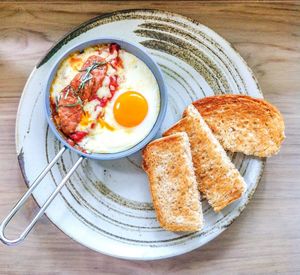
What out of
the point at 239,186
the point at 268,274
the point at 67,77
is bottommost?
the point at 268,274

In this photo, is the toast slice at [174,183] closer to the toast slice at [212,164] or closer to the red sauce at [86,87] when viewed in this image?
the toast slice at [212,164]

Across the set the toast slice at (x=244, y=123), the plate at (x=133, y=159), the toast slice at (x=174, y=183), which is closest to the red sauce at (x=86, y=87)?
the plate at (x=133, y=159)

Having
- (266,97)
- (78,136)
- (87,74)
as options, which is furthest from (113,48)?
(266,97)

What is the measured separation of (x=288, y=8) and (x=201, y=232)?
3.61ft

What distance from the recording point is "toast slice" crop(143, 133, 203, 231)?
218 cm

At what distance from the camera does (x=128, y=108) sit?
2131 mm

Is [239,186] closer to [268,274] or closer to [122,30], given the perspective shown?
[268,274]

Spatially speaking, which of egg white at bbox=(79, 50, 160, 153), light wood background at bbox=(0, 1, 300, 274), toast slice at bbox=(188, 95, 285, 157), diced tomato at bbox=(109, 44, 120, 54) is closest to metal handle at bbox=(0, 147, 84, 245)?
egg white at bbox=(79, 50, 160, 153)

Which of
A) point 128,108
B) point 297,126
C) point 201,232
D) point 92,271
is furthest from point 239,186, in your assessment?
point 92,271

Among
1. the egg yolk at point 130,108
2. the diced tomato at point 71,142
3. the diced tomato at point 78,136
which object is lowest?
the diced tomato at point 71,142

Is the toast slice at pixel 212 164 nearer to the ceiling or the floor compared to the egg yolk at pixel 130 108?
nearer to the floor

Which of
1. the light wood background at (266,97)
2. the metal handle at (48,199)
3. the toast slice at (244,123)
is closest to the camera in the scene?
the metal handle at (48,199)

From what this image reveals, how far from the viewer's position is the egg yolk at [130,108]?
2137 mm

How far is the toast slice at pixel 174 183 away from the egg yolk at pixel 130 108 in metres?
0.14
